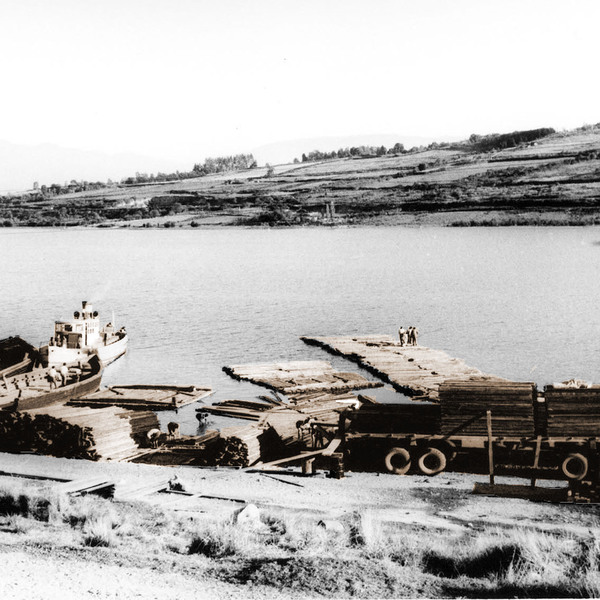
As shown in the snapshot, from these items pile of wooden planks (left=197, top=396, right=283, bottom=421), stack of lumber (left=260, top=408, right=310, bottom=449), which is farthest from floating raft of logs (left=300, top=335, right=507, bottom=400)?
stack of lumber (left=260, top=408, right=310, bottom=449)

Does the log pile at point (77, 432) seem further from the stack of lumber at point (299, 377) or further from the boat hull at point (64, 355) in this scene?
the boat hull at point (64, 355)

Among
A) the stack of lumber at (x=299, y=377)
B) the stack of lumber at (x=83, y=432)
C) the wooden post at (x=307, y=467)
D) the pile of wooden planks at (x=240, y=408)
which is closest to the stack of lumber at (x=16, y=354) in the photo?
the stack of lumber at (x=299, y=377)

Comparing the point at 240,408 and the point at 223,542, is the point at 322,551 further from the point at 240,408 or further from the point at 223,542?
the point at 240,408

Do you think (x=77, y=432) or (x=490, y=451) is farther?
(x=77, y=432)

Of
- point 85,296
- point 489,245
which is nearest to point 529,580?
point 85,296

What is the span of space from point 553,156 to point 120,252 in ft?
309

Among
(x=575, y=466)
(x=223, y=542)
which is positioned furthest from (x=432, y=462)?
(x=223, y=542)

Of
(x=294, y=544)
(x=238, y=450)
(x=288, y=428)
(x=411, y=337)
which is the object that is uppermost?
(x=294, y=544)

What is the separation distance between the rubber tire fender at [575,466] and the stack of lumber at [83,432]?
572 inches

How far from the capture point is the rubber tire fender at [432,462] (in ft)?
83.2

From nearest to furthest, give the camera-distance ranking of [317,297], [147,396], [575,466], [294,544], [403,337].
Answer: [294,544]
[575,466]
[147,396]
[403,337]
[317,297]

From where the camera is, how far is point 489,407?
81.8ft

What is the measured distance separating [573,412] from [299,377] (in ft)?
68.0

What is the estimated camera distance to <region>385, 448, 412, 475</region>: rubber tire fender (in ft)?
84.3
